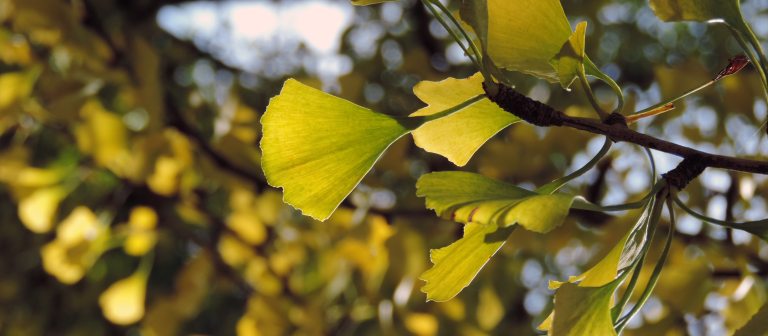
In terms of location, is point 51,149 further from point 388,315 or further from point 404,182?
point 388,315

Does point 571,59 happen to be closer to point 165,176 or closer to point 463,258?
point 463,258

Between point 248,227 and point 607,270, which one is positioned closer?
point 607,270

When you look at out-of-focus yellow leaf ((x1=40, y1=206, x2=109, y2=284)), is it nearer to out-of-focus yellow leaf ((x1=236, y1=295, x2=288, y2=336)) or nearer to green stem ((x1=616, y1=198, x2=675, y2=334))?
out-of-focus yellow leaf ((x1=236, y1=295, x2=288, y2=336))

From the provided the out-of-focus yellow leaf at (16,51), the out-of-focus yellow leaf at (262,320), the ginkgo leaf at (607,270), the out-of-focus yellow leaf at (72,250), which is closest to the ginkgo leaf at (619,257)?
the ginkgo leaf at (607,270)

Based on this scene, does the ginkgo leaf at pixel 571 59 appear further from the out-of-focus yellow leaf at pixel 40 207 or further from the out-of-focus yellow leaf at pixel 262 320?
the out-of-focus yellow leaf at pixel 40 207

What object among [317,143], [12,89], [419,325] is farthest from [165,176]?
[317,143]

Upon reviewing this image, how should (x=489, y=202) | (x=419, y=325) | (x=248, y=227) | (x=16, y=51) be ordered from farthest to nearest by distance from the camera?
(x=248, y=227) → (x=16, y=51) → (x=419, y=325) → (x=489, y=202)

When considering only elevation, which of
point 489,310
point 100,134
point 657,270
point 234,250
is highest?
point 657,270

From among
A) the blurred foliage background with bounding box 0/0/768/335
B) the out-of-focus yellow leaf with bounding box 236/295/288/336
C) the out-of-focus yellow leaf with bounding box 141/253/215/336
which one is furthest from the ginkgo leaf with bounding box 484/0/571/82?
the out-of-focus yellow leaf with bounding box 141/253/215/336
